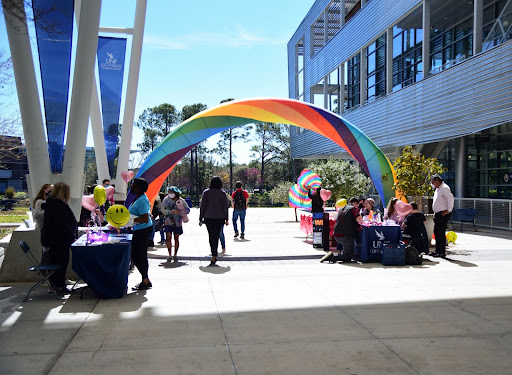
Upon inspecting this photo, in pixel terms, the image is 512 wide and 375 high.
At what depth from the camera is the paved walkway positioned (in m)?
4.41

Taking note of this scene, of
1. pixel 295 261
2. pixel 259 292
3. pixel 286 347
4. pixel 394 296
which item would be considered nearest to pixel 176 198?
pixel 295 261

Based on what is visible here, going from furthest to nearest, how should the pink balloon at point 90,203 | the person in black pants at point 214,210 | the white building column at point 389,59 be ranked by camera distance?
1. the white building column at point 389,59
2. the person in black pants at point 214,210
3. the pink balloon at point 90,203

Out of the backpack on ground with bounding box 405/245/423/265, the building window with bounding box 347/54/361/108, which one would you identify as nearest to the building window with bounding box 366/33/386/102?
the building window with bounding box 347/54/361/108

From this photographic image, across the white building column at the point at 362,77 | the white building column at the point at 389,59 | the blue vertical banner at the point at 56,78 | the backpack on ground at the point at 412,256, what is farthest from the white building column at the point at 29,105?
the white building column at the point at 362,77

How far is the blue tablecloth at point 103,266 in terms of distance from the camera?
6842 millimetres

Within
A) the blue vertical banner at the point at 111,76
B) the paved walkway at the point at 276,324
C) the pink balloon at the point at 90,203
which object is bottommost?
the paved walkway at the point at 276,324

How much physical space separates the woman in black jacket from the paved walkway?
58 cm

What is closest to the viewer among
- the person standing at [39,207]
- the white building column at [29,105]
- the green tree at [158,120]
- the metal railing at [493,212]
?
the person standing at [39,207]

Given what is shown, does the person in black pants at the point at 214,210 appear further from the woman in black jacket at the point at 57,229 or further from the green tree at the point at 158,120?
the green tree at the point at 158,120

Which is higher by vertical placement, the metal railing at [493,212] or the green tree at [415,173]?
the green tree at [415,173]

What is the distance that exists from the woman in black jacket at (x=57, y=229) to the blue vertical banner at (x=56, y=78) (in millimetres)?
2799

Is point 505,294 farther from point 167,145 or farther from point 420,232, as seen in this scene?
point 167,145

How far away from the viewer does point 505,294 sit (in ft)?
23.4

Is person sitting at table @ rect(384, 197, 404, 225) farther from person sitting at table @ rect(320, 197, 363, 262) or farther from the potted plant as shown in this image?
the potted plant
